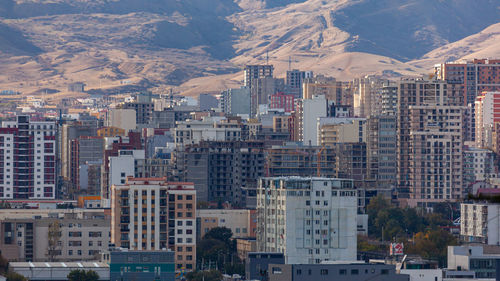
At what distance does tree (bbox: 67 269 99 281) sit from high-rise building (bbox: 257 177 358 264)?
1411cm

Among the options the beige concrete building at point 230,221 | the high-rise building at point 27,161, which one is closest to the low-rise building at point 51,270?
the beige concrete building at point 230,221

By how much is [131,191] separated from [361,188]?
45.6m

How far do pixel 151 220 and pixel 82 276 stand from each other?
1966cm

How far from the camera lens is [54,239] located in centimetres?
12219

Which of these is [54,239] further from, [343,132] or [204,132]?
[343,132]

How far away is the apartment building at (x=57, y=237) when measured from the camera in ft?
399

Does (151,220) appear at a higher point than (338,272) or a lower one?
higher

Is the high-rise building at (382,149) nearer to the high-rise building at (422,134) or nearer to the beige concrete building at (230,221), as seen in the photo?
the high-rise building at (422,134)

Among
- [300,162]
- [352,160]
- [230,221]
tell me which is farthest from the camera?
[352,160]

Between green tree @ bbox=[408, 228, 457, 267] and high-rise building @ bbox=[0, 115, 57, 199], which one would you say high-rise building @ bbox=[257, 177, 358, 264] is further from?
high-rise building @ bbox=[0, 115, 57, 199]

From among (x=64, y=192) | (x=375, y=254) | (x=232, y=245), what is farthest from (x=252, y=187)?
(x=64, y=192)

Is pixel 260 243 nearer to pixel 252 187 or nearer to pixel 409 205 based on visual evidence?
pixel 252 187

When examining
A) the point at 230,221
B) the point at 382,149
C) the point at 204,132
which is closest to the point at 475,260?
the point at 230,221

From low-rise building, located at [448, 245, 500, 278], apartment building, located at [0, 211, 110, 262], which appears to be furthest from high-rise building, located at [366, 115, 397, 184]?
low-rise building, located at [448, 245, 500, 278]
